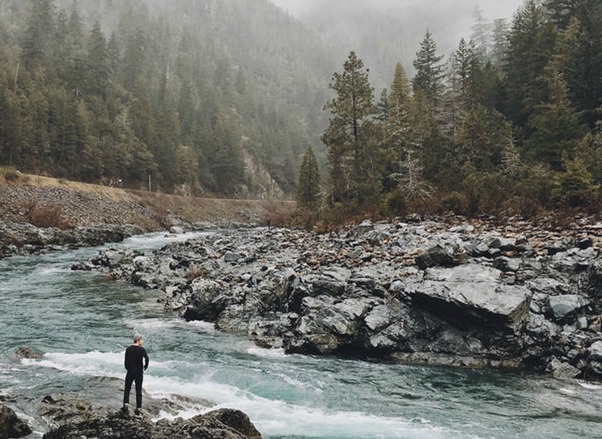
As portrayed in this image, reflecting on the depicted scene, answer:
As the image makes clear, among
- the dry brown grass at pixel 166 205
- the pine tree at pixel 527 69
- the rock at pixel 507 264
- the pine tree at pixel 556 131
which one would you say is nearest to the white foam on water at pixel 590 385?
the rock at pixel 507 264

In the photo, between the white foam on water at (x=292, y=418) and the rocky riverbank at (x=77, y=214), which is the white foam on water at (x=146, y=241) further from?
the white foam on water at (x=292, y=418)

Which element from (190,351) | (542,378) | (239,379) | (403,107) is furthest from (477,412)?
(403,107)

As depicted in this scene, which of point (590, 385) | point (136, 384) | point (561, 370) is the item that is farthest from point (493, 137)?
point (136, 384)

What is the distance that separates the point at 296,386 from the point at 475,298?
664 cm

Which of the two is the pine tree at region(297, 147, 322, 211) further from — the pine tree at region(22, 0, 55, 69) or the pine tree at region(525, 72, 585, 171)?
the pine tree at region(22, 0, 55, 69)

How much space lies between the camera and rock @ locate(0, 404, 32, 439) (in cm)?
952

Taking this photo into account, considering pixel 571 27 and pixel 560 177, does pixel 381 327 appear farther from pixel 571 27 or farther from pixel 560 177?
pixel 571 27

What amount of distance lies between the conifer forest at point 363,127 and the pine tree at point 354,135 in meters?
0.13

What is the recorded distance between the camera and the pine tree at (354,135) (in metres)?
42.4

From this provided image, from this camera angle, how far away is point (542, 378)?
1455 cm

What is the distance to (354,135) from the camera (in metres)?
44.1

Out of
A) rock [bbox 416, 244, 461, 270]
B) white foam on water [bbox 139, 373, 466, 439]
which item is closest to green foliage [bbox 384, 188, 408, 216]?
rock [bbox 416, 244, 461, 270]

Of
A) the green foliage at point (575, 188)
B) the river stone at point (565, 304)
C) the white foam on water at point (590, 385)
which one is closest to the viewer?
the white foam on water at point (590, 385)

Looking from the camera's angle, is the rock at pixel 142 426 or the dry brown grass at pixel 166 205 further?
the dry brown grass at pixel 166 205
